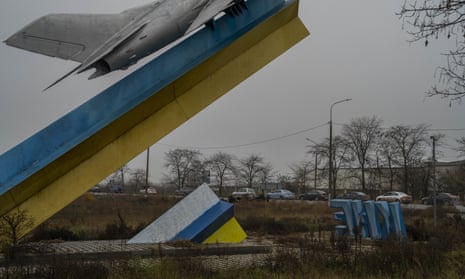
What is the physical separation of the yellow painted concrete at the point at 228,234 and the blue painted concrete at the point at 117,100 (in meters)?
4.87

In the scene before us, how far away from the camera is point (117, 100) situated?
864 cm

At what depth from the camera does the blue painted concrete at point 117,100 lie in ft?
26.5

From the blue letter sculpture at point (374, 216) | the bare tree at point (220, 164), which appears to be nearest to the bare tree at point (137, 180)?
the bare tree at point (220, 164)

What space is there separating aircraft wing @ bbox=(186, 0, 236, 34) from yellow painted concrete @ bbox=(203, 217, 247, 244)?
5.71 meters

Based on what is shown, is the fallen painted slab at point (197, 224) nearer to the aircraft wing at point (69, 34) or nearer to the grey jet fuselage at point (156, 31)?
the grey jet fuselage at point (156, 31)

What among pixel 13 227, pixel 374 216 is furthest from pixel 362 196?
pixel 13 227

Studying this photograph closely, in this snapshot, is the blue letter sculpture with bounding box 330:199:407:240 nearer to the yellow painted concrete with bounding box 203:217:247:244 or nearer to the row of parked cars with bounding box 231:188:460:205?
the yellow painted concrete with bounding box 203:217:247:244

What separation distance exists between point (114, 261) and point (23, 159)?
2387mm

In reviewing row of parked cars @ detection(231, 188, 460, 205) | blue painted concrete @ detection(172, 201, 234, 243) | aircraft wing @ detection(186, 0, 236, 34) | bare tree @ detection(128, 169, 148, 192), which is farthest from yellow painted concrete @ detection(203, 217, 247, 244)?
bare tree @ detection(128, 169, 148, 192)

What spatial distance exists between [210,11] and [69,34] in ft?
9.66

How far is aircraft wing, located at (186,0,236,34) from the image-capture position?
328 inches

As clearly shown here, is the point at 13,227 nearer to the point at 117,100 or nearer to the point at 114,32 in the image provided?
the point at 117,100

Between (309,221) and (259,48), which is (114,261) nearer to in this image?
(259,48)

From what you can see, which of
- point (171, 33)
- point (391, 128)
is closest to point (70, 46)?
point (171, 33)
